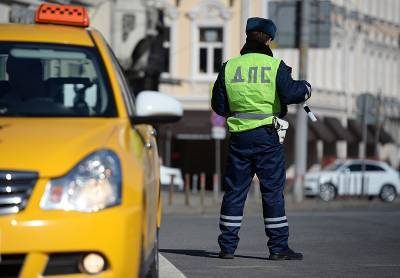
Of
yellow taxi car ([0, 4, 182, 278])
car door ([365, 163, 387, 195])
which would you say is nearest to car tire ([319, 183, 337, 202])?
car door ([365, 163, 387, 195])

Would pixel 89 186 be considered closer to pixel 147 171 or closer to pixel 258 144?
pixel 147 171

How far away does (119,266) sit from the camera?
649cm

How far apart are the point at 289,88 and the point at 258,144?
20.0 inches

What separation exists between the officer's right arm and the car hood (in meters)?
3.96

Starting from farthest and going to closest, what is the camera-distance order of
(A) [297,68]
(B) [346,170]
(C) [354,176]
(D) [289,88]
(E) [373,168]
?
(A) [297,68] → (E) [373,168] → (B) [346,170] → (C) [354,176] → (D) [289,88]

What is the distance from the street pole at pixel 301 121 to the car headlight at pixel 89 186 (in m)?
27.1

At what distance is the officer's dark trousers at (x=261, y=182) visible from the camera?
11.0 meters

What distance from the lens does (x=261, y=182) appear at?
11.1 meters

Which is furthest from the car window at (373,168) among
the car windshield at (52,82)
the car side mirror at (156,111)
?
the car side mirror at (156,111)

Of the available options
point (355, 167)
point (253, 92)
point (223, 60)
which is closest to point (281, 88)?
point (253, 92)

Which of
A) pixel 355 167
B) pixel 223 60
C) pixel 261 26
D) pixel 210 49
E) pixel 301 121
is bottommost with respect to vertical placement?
pixel 355 167

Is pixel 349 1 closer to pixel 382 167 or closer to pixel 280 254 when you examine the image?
pixel 382 167

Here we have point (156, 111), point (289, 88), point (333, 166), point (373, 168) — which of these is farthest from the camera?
point (373, 168)

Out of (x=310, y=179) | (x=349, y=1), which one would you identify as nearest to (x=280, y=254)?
(x=310, y=179)
